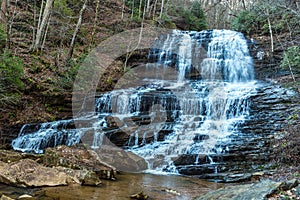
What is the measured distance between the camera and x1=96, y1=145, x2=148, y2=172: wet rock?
8.18 meters

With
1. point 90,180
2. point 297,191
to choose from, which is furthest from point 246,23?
point 297,191

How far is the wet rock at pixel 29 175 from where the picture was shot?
540 centimetres

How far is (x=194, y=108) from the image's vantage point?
494 inches

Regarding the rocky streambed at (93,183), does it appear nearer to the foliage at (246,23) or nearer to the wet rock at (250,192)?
the wet rock at (250,192)

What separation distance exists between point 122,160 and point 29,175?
3269 mm

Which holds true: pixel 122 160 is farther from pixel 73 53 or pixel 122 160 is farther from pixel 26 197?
pixel 73 53

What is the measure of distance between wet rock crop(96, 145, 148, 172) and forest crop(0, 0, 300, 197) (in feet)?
12.4

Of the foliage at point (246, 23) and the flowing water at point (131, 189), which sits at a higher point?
the foliage at point (246, 23)

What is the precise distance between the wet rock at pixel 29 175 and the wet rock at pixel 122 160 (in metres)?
2.32

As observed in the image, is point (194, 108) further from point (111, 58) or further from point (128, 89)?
point (111, 58)

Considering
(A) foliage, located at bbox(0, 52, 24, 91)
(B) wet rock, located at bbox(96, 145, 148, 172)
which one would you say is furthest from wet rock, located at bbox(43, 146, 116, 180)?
(A) foliage, located at bbox(0, 52, 24, 91)

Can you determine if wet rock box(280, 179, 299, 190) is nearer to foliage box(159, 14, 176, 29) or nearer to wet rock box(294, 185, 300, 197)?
wet rock box(294, 185, 300, 197)

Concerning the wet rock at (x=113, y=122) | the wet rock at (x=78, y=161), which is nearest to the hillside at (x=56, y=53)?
the wet rock at (x=113, y=122)

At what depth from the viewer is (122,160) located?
838 cm
